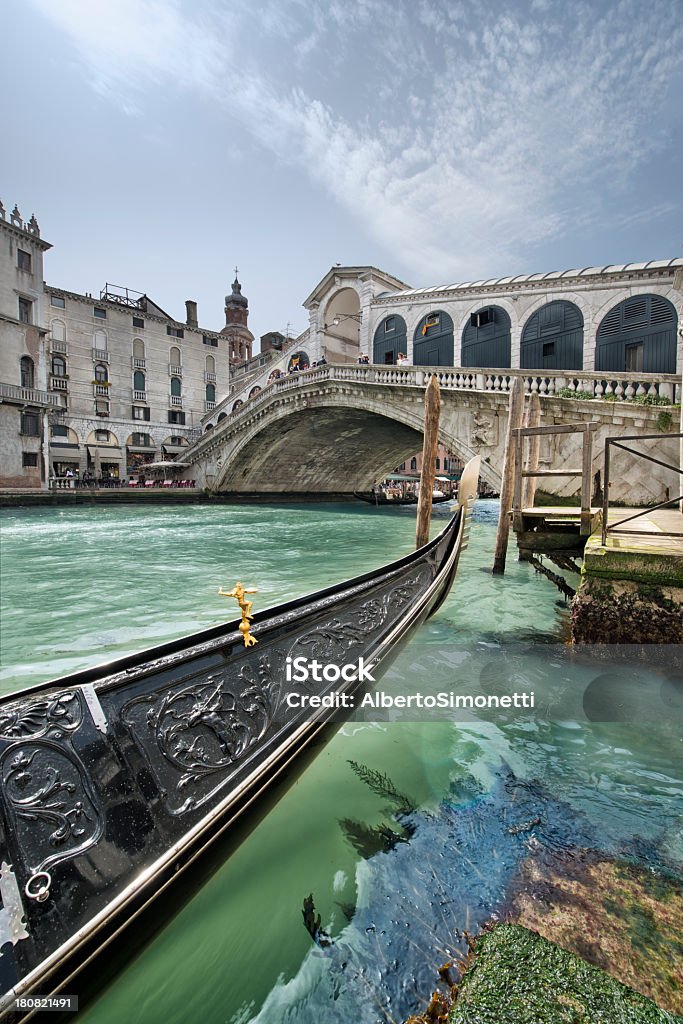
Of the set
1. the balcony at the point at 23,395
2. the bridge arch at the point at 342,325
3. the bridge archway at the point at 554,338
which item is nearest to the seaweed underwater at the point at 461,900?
the bridge archway at the point at 554,338

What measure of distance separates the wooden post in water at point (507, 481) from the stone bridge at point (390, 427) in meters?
1.05

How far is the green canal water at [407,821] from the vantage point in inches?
49.3

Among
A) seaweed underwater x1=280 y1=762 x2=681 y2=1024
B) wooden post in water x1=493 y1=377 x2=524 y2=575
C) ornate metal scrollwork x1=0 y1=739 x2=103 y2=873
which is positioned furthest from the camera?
wooden post in water x1=493 y1=377 x2=524 y2=575

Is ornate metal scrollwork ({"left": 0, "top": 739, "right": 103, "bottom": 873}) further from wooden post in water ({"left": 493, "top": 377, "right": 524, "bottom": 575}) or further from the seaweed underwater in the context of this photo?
wooden post in water ({"left": 493, "top": 377, "right": 524, "bottom": 575})

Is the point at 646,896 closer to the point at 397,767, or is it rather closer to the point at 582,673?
the point at 397,767

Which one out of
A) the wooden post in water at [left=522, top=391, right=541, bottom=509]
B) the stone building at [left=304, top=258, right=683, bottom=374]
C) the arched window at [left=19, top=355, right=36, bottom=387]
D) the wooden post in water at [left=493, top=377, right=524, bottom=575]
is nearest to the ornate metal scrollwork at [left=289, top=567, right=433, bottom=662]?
the wooden post in water at [left=493, top=377, right=524, bottom=575]

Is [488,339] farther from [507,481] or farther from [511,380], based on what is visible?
[507,481]

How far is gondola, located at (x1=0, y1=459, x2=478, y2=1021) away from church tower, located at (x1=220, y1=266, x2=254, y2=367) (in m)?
46.2

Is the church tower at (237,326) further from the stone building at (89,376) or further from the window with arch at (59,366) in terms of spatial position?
the window with arch at (59,366)

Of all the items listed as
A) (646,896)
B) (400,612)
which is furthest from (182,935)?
(400,612)

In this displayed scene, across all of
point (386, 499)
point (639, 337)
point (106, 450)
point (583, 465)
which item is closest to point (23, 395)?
point (106, 450)

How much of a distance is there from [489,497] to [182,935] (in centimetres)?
3673

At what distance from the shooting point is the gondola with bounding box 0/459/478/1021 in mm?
1037

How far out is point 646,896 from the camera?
1.49m
